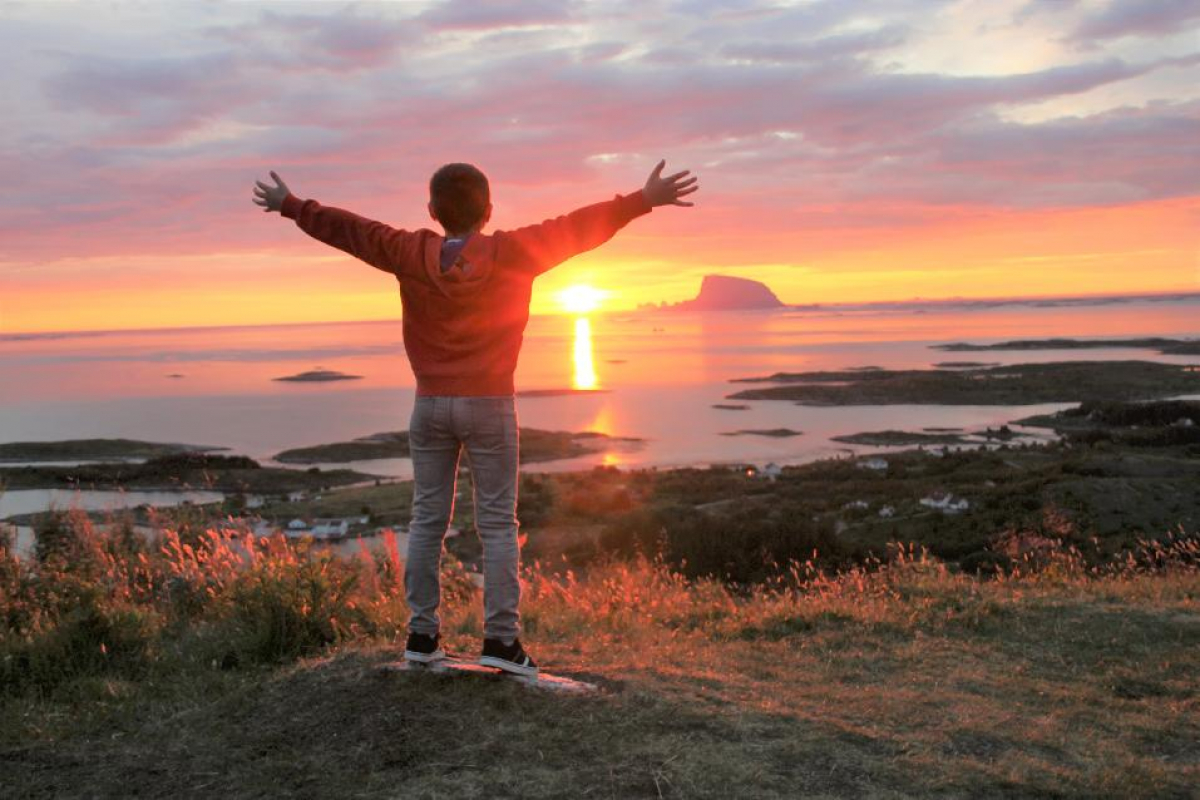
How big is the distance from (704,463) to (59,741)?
4599cm

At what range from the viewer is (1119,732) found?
405 cm

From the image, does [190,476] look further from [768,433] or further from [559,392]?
[559,392]

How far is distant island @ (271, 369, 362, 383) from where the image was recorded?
113 meters

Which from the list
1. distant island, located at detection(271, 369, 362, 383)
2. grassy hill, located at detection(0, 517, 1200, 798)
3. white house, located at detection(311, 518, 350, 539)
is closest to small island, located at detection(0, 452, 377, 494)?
white house, located at detection(311, 518, 350, 539)

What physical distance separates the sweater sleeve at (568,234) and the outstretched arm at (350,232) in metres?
0.43

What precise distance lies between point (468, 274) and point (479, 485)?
940mm

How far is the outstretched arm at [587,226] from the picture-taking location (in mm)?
4016

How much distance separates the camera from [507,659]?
4.22 meters

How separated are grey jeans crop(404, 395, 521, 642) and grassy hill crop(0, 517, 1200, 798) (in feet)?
1.24

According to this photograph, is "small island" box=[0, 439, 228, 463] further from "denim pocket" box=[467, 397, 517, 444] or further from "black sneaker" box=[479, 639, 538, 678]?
"denim pocket" box=[467, 397, 517, 444]

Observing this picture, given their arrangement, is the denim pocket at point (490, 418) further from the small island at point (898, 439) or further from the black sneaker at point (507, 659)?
the small island at point (898, 439)

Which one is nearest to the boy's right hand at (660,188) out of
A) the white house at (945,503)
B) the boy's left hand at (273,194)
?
A: the boy's left hand at (273,194)

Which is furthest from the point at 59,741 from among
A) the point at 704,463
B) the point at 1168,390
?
the point at 1168,390

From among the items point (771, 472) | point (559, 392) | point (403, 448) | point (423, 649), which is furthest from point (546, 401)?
point (423, 649)
